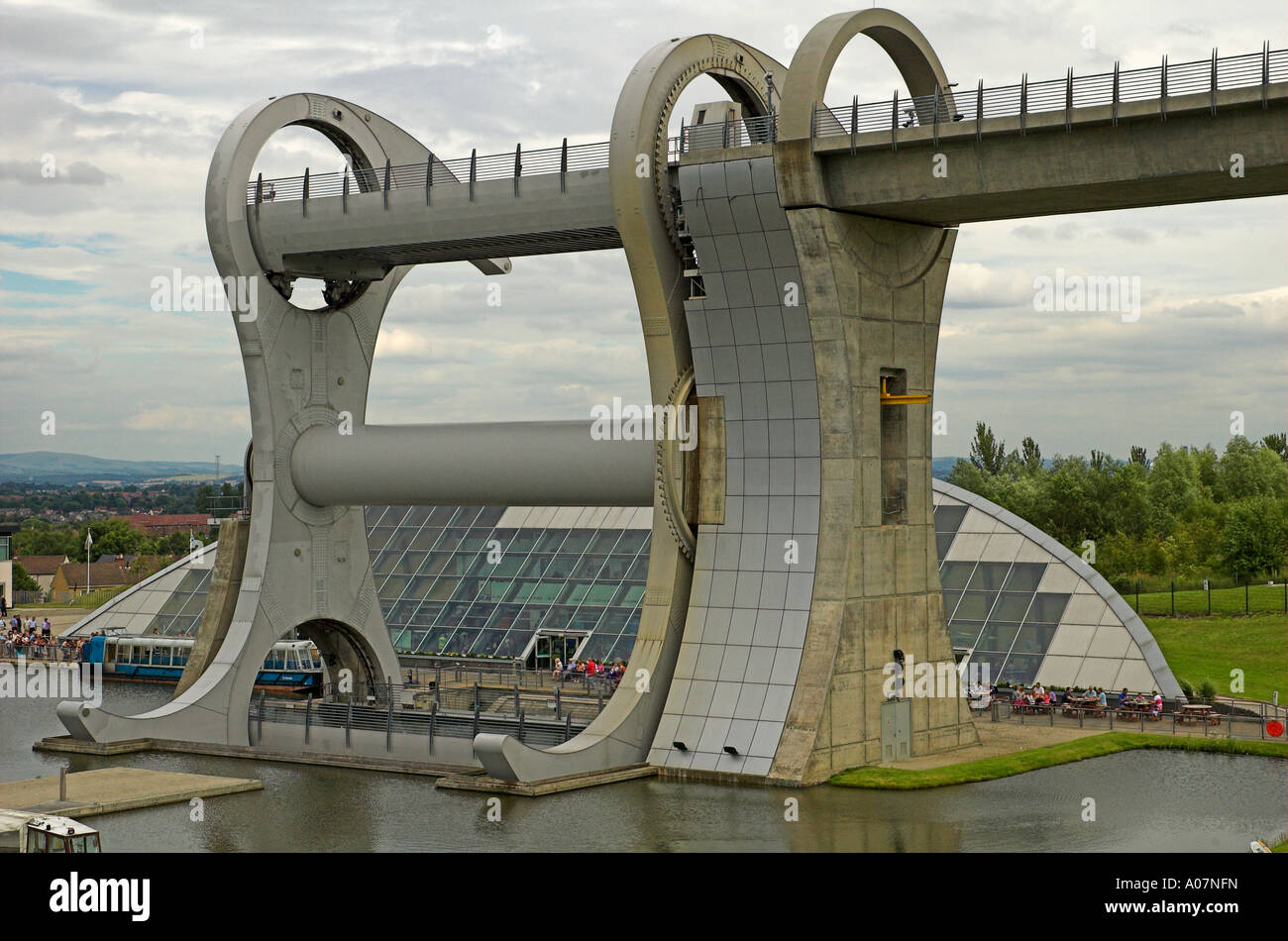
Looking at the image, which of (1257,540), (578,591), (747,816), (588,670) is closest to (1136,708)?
(747,816)

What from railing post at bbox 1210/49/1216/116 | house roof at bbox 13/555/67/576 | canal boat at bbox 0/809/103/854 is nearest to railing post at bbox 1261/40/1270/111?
railing post at bbox 1210/49/1216/116

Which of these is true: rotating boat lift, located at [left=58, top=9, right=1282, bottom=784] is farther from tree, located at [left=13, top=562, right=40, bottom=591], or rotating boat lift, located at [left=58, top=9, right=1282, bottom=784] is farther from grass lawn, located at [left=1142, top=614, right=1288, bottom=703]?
tree, located at [left=13, top=562, right=40, bottom=591]

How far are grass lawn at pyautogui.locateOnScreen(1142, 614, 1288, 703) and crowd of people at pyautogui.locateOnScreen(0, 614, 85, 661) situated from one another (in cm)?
3999

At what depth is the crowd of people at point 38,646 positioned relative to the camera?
209 ft

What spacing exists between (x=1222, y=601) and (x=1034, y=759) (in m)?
43.2

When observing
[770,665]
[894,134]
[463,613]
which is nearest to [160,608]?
[463,613]

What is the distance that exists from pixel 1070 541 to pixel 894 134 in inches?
3014

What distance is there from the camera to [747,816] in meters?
31.1

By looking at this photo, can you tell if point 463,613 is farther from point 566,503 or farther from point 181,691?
point 566,503

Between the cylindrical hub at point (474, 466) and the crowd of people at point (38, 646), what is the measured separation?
24.5 m

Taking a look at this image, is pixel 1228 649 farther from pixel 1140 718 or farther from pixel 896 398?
pixel 896 398

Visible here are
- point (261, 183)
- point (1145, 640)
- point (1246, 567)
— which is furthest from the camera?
point (1246, 567)

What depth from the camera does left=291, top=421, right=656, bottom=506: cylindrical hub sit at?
3800cm

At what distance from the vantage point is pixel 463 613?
197 feet
